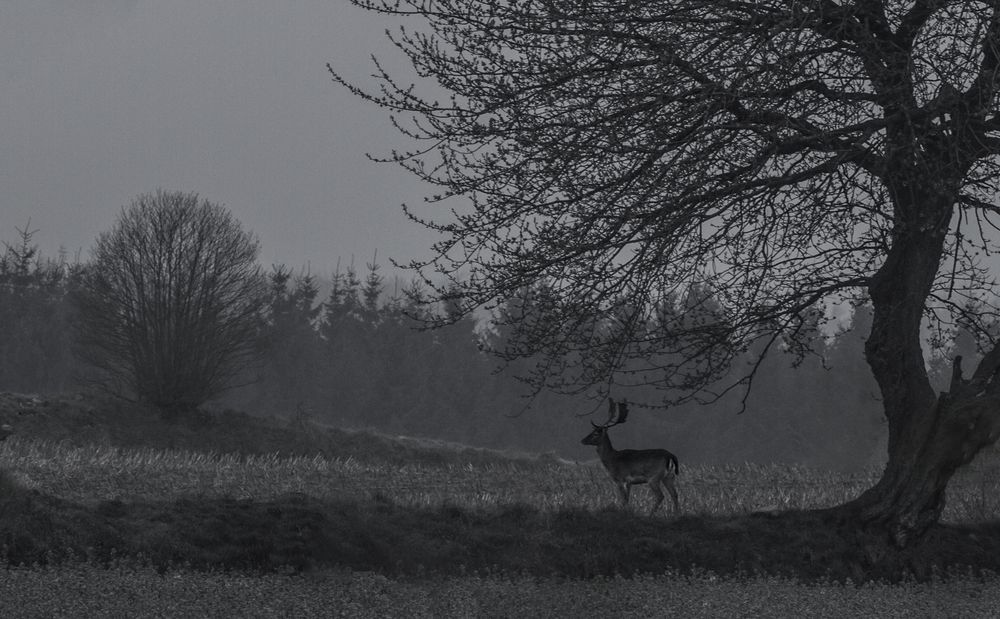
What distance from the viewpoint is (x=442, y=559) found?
9727 mm

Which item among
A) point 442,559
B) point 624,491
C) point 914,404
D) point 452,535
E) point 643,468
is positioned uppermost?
point 914,404

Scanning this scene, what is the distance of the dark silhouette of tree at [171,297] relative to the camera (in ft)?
111

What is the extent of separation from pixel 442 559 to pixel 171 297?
1055 inches

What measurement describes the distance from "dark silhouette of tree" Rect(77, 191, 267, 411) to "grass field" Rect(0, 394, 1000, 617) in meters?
21.2

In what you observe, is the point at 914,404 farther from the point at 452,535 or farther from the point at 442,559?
the point at 442,559

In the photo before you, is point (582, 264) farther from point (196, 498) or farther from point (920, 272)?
point (196, 498)

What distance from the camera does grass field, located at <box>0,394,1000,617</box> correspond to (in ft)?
25.4

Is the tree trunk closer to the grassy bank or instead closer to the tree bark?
the tree bark

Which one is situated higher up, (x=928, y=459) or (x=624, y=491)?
(x=928, y=459)

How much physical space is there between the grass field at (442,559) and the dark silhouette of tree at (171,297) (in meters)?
21.2

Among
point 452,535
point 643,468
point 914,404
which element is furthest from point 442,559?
point 914,404

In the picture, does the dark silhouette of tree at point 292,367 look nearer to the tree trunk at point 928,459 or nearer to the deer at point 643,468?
the deer at point 643,468

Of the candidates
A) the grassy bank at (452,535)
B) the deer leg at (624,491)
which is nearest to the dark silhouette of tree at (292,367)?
the grassy bank at (452,535)

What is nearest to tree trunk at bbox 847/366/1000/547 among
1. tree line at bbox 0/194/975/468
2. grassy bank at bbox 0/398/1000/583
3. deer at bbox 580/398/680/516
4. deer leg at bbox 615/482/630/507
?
grassy bank at bbox 0/398/1000/583
